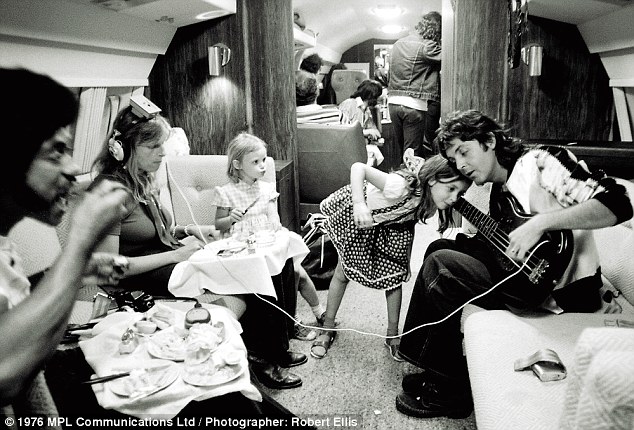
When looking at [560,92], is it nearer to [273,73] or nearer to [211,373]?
[273,73]

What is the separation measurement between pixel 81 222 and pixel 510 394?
3.99 feet

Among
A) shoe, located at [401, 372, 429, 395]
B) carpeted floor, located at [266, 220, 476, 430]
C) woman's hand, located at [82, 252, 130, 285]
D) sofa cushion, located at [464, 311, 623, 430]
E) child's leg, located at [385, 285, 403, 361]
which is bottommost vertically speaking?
carpeted floor, located at [266, 220, 476, 430]

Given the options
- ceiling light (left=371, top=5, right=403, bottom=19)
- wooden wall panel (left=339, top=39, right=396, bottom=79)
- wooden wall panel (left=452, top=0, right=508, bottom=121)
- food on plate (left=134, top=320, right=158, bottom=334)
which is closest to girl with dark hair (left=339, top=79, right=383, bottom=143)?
wooden wall panel (left=452, top=0, right=508, bottom=121)

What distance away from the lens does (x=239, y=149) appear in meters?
2.88

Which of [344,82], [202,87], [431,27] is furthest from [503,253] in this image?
[344,82]

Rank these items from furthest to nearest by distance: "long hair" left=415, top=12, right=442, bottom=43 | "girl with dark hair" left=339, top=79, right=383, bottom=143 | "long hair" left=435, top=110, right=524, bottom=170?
"girl with dark hair" left=339, top=79, right=383, bottom=143, "long hair" left=415, top=12, right=442, bottom=43, "long hair" left=435, top=110, right=524, bottom=170

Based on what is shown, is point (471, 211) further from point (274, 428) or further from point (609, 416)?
point (609, 416)

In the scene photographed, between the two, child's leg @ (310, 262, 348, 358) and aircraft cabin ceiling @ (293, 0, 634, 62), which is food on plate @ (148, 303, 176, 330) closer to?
child's leg @ (310, 262, 348, 358)

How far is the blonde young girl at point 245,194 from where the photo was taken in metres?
2.82

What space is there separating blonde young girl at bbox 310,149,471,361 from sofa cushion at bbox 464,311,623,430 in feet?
2.39

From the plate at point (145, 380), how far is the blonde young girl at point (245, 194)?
1.37 m

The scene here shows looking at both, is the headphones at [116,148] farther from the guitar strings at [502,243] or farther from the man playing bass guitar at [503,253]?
the guitar strings at [502,243]

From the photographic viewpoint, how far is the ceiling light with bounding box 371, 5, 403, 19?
7801mm

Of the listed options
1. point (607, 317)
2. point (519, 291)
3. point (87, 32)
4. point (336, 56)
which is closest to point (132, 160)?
point (87, 32)
